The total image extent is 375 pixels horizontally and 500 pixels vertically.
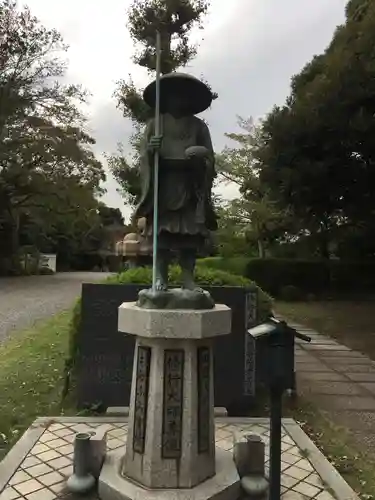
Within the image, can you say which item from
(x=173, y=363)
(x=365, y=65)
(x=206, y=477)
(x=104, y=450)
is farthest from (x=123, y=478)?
(x=365, y=65)

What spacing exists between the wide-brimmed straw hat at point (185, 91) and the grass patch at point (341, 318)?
6.74 meters

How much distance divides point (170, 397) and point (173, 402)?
0.13 ft

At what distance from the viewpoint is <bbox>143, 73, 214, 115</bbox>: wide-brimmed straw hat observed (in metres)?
3.41

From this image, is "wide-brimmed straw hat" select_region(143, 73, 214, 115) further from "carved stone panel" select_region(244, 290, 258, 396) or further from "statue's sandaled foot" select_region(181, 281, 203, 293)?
"carved stone panel" select_region(244, 290, 258, 396)

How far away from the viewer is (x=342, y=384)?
22.1 feet

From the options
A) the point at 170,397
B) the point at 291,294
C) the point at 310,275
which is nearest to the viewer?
the point at 170,397

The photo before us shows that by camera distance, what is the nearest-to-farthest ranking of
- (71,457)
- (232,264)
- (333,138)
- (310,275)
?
1. (71,457)
2. (333,138)
3. (310,275)
4. (232,264)

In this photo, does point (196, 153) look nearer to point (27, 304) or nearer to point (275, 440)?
point (275, 440)

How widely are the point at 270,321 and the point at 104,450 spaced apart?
5.86ft

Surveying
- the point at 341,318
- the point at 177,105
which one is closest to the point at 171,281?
the point at 177,105

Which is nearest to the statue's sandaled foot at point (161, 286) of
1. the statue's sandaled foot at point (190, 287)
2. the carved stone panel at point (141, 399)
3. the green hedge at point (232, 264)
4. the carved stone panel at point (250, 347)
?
the statue's sandaled foot at point (190, 287)

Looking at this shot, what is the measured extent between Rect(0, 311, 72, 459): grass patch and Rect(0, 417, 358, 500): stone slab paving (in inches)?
14.0

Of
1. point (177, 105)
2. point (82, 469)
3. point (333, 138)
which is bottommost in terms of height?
point (82, 469)

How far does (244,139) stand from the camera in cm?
2045
